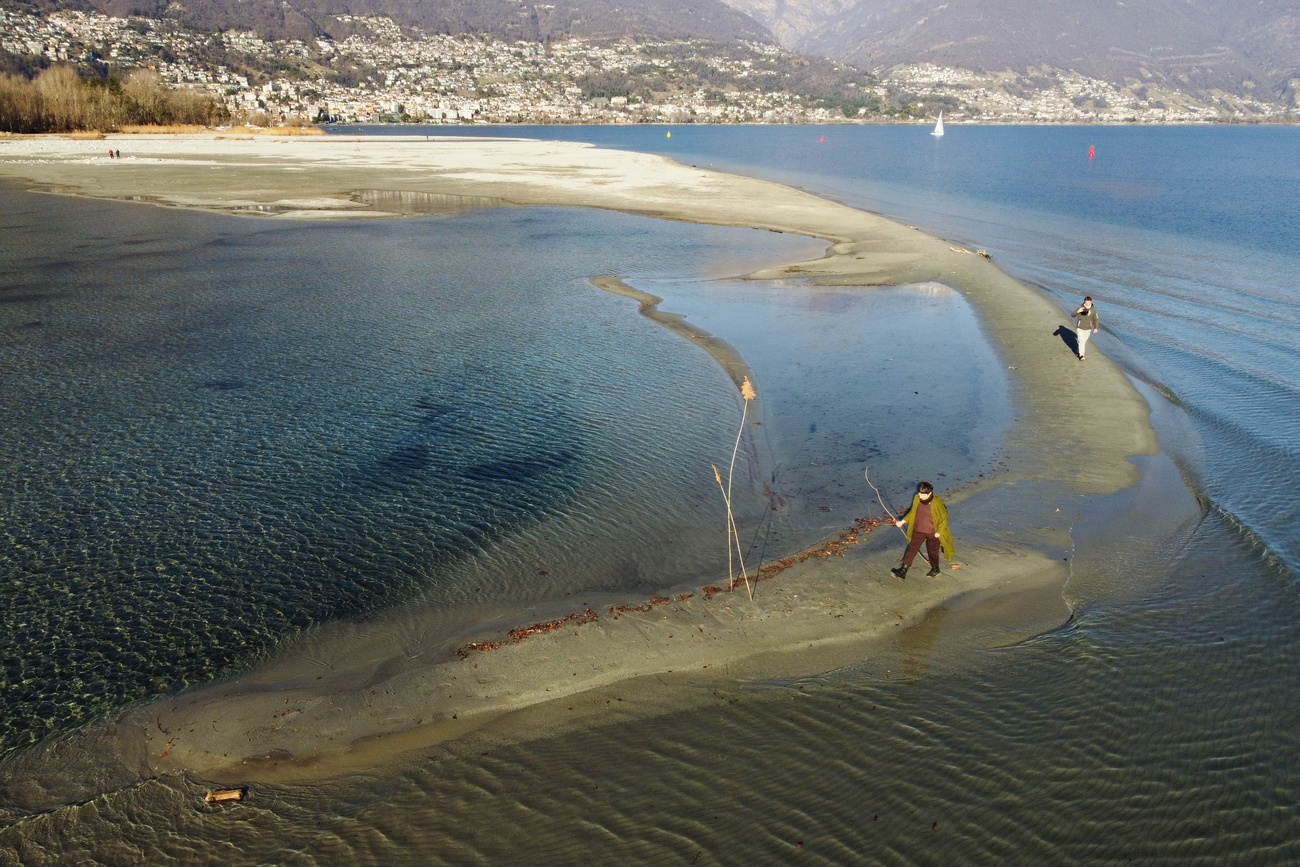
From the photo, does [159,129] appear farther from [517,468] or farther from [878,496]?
[878,496]

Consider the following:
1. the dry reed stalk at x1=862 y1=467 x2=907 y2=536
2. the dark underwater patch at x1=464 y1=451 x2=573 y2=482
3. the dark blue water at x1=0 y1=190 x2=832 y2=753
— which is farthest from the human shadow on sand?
the dark underwater patch at x1=464 y1=451 x2=573 y2=482

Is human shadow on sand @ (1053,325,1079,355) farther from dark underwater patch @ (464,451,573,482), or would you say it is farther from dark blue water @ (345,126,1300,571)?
dark underwater patch @ (464,451,573,482)

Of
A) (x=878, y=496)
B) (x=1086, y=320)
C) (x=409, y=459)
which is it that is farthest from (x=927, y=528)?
(x=1086, y=320)

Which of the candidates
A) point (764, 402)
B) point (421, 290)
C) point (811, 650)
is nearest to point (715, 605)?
point (811, 650)

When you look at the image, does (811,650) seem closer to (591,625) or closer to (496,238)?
(591,625)

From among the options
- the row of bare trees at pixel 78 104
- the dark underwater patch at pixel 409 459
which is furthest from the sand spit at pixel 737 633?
the row of bare trees at pixel 78 104

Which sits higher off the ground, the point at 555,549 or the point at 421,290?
the point at 421,290
